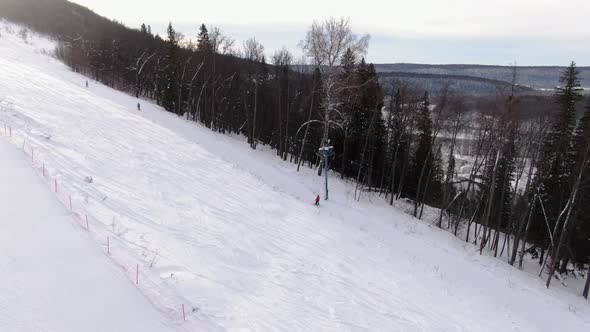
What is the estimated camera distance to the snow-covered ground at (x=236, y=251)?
777 centimetres

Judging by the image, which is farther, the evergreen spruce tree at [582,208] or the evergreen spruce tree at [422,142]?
the evergreen spruce tree at [422,142]

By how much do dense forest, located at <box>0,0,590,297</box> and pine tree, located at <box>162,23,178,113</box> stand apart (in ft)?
0.48

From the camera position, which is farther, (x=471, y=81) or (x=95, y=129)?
(x=471, y=81)

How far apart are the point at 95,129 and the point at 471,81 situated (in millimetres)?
172096

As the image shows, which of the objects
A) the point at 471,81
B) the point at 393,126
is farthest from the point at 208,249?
the point at 471,81

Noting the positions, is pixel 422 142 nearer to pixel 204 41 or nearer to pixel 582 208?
pixel 582 208

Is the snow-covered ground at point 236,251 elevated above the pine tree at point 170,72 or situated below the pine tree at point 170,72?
below

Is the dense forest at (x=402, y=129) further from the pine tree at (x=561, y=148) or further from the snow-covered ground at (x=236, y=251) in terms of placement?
Answer: the snow-covered ground at (x=236, y=251)

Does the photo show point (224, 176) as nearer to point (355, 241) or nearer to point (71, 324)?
point (355, 241)

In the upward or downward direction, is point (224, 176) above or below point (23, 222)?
below

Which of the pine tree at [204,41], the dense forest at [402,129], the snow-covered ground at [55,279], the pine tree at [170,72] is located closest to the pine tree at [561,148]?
the dense forest at [402,129]

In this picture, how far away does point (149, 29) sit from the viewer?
93312 millimetres

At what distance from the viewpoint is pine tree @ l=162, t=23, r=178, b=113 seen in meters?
51.5

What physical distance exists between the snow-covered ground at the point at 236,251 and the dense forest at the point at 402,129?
8.84 m
